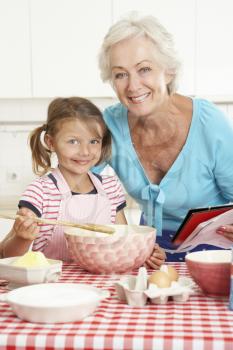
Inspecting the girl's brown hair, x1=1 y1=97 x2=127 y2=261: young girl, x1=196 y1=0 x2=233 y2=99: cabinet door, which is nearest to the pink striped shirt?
x1=1 y1=97 x2=127 y2=261: young girl

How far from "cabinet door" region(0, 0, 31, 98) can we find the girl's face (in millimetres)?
1259

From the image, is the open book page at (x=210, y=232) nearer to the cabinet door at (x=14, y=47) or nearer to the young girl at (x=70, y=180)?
the young girl at (x=70, y=180)

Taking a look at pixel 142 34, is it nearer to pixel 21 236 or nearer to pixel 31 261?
pixel 21 236

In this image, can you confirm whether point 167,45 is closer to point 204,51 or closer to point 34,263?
point 34,263

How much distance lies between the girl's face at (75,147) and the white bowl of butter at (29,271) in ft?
1.74

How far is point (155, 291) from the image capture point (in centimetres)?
104

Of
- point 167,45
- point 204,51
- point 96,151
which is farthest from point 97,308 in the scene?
point 204,51

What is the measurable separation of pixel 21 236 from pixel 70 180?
1.24 ft

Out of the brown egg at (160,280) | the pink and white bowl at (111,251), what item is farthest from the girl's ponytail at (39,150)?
the brown egg at (160,280)

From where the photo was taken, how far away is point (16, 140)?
322cm

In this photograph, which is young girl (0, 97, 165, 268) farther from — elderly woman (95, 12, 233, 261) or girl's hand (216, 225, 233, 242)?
girl's hand (216, 225, 233, 242)

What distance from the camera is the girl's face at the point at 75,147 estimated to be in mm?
1677

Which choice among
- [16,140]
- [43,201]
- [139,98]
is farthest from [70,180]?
[16,140]

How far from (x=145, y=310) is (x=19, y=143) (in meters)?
2.32
